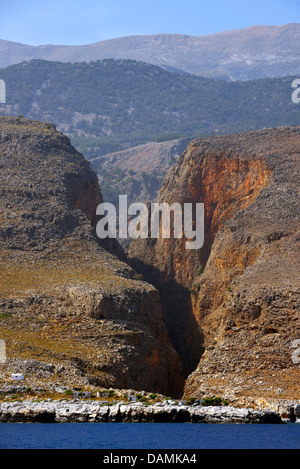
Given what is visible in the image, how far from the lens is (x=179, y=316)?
408 ft

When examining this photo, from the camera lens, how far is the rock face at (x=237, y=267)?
90.2 meters

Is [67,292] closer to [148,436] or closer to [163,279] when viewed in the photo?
[163,279]

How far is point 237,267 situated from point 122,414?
34.7 meters

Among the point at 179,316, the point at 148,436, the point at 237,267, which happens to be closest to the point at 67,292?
the point at 237,267

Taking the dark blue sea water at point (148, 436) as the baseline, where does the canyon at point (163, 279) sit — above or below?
above

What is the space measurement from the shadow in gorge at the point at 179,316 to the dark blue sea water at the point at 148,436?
109ft

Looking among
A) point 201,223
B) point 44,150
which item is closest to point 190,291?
point 201,223

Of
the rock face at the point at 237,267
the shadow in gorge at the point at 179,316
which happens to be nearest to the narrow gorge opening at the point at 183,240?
the shadow in gorge at the point at 179,316
